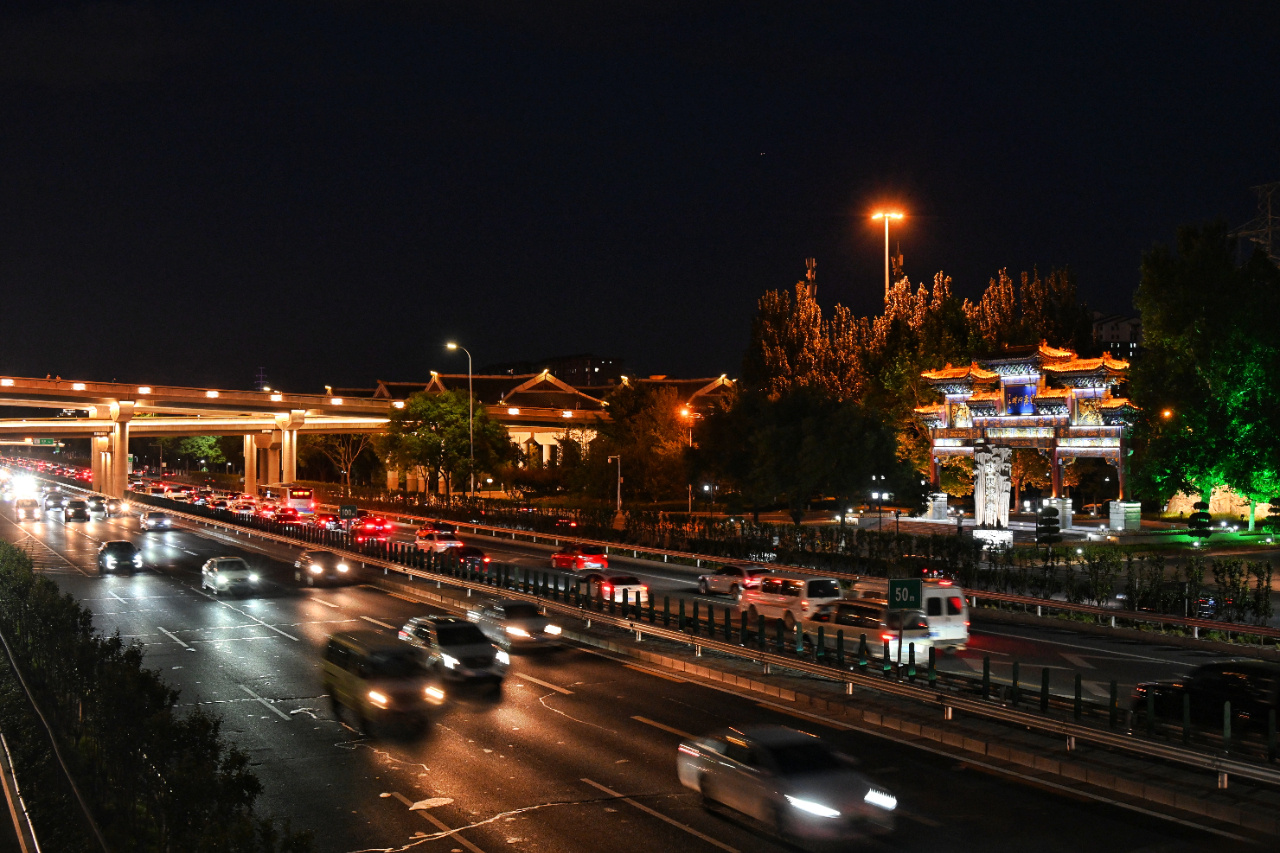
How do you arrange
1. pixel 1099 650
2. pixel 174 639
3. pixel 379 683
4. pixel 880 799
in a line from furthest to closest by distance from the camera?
pixel 174 639
pixel 1099 650
pixel 379 683
pixel 880 799

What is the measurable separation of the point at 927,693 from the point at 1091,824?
4897 mm

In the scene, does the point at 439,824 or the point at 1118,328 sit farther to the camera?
the point at 1118,328

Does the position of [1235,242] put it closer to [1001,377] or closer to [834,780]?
[1001,377]

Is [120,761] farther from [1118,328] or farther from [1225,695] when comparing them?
[1118,328]

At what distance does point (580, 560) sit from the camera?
4250 centimetres

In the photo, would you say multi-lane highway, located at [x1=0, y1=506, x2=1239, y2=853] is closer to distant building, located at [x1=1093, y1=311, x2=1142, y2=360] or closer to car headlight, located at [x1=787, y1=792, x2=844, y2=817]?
car headlight, located at [x1=787, y1=792, x2=844, y2=817]

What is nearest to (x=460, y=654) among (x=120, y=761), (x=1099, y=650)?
(x=120, y=761)

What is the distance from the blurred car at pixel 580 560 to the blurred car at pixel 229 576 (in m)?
11.8

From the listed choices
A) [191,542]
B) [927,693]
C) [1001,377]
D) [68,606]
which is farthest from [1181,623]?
[191,542]

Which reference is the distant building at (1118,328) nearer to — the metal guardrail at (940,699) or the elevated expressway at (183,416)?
the elevated expressway at (183,416)

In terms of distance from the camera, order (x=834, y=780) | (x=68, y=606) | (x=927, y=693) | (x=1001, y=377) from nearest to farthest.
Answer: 1. (x=834, y=780)
2. (x=927, y=693)
3. (x=68, y=606)
4. (x=1001, y=377)

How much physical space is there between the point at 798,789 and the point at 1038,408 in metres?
50.1

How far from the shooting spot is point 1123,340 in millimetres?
182375

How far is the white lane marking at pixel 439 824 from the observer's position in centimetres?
1206
